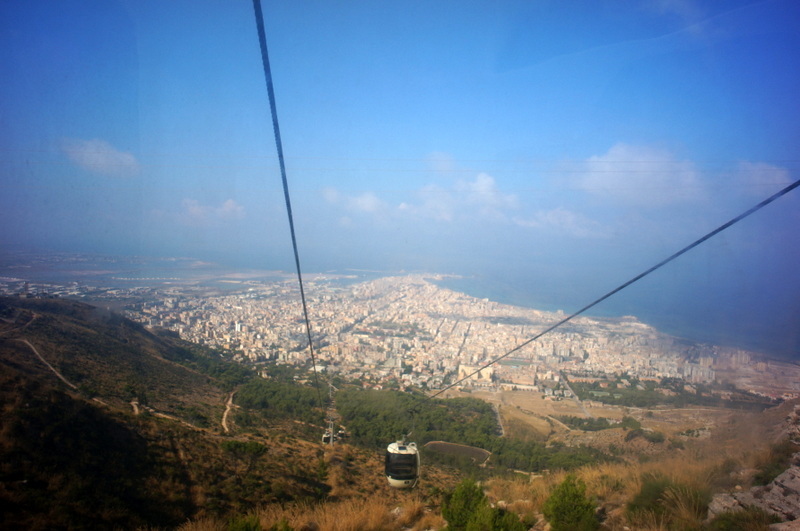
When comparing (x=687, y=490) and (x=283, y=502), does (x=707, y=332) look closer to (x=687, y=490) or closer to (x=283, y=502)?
(x=687, y=490)

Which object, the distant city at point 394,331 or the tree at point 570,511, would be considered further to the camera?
the distant city at point 394,331

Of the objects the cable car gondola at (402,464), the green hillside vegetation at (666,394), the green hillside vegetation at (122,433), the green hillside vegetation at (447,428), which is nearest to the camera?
the green hillside vegetation at (122,433)

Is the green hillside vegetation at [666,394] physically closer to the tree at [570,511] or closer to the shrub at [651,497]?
the shrub at [651,497]

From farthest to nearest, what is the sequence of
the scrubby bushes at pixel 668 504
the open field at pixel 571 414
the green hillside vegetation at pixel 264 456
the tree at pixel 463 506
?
the open field at pixel 571 414, the tree at pixel 463 506, the green hillside vegetation at pixel 264 456, the scrubby bushes at pixel 668 504

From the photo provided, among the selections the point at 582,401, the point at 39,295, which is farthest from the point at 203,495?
the point at 39,295

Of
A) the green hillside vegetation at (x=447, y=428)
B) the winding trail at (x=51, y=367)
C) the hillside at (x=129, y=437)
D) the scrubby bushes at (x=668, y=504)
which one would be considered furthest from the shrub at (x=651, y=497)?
the winding trail at (x=51, y=367)

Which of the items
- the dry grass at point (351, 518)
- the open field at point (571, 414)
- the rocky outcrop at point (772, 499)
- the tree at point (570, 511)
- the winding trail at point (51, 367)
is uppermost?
the winding trail at point (51, 367)
